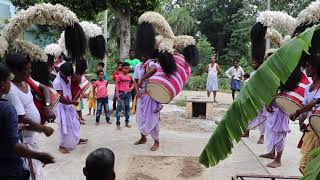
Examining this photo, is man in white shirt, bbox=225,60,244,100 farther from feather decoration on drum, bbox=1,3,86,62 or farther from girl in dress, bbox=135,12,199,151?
feather decoration on drum, bbox=1,3,86,62

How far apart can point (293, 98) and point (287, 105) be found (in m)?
0.14

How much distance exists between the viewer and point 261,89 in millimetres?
2443

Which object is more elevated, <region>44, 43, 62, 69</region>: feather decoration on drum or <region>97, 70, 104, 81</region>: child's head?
<region>44, 43, 62, 69</region>: feather decoration on drum

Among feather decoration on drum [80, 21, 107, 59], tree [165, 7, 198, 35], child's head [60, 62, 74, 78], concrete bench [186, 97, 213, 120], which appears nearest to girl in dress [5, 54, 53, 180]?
child's head [60, 62, 74, 78]

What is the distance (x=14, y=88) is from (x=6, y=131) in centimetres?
104

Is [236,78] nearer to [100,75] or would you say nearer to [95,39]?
[100,75]

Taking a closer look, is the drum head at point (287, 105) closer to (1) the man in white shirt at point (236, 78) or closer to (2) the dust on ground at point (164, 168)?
(2) the dust on ground at point (164, 168)

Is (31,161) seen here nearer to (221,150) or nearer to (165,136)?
(221,150)

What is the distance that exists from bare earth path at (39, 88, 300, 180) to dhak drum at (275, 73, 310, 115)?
40.8 inches

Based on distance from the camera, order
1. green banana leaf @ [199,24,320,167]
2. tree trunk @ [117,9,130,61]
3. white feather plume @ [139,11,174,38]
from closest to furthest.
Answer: green banana leaf @ [199,24,320,167] → white feather plume @ [139,11,174,38] → tree trunk @ [117,9,130,61]

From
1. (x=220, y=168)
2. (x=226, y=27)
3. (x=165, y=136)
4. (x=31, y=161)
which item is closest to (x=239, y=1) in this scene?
(x=226, y=27)

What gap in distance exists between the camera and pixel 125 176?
558cm

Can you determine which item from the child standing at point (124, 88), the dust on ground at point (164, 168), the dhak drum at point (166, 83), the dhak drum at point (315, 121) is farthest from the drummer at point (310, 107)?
the child standing at point (124, 88)

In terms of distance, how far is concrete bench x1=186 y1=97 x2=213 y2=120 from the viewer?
1081 cm
